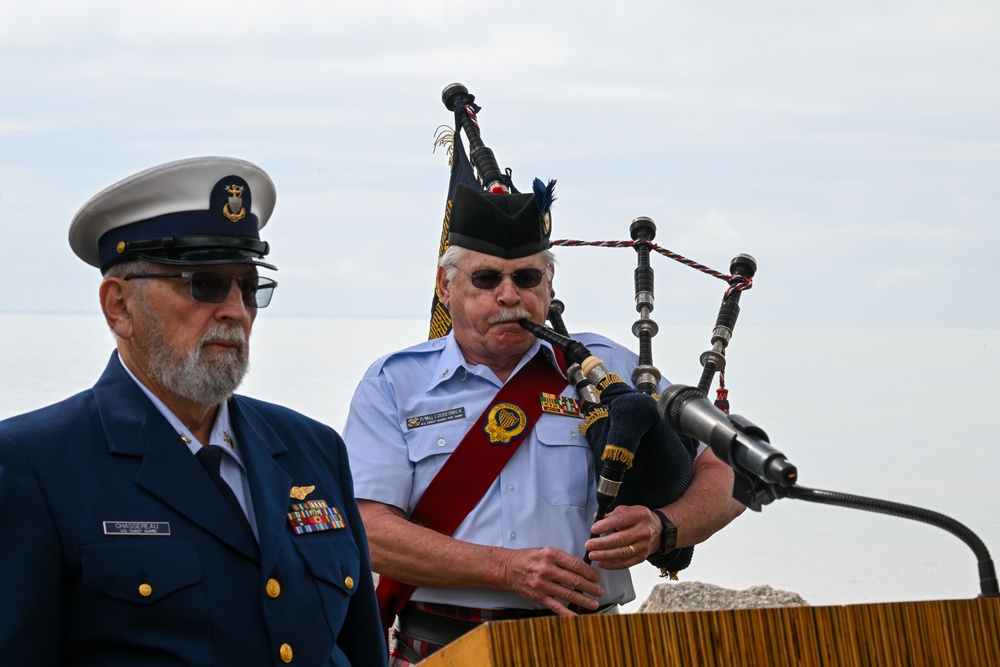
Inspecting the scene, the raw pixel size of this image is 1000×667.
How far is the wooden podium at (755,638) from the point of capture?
127 centimetres

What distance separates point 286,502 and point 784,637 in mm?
1023

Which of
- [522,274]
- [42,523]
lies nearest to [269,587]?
[42,523]

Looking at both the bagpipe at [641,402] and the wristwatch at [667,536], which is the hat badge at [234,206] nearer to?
the bagpipe at [641,402]

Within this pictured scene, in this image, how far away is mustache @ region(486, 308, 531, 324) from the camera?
2.98 m

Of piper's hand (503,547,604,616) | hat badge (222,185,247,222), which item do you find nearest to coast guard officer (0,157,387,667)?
hat badge (222,185,247,222)

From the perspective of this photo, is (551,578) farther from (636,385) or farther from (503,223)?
(503,223)

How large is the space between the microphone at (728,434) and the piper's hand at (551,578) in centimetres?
115

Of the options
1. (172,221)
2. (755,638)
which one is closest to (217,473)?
(172,221)

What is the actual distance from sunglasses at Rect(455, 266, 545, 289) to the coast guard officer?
0.83 metres

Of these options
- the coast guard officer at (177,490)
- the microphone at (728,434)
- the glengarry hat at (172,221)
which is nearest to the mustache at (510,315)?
the coast guard officer at (177,490)

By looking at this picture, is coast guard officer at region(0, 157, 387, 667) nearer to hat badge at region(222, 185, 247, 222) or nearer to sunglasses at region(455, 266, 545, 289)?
hat badge at region(222, 185, 247, 222)

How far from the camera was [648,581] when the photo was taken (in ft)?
25.1

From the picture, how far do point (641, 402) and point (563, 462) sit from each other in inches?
14.1

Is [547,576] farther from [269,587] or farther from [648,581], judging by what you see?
[648,581]
